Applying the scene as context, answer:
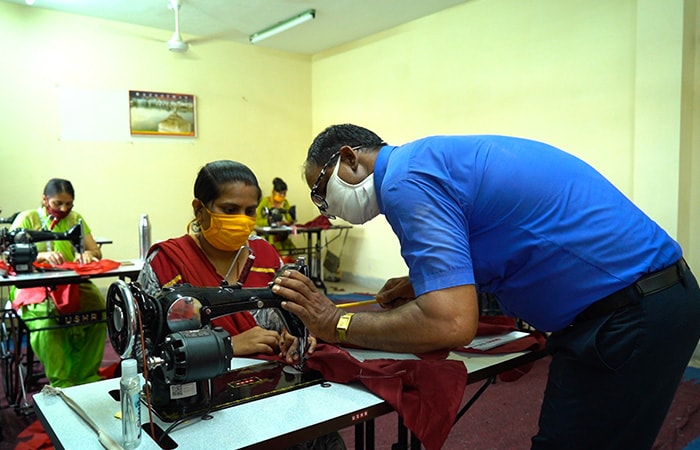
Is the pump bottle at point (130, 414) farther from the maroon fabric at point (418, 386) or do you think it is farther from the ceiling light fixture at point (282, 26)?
the ceiling light fixture at point (282, 26)

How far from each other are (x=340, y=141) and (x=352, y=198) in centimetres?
16

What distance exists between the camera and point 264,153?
731 cm

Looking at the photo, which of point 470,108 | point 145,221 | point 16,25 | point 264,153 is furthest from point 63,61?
point 470,108

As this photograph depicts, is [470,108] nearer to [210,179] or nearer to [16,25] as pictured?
[210,179]

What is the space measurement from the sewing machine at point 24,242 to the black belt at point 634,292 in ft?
10.2

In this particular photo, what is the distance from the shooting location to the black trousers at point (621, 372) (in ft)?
3.76

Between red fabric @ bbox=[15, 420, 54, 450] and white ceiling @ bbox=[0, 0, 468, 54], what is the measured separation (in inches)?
174

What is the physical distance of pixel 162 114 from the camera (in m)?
6.46

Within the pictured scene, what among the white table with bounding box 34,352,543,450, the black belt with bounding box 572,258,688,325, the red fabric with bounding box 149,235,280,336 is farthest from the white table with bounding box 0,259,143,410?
the black belt with bounding box 572,258,688,325

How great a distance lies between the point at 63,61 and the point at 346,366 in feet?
19.4

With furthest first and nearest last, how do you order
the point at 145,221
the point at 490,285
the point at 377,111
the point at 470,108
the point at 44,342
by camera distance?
the point at 377,111 < the point at 470,108 < the point at 145,221 < the point at 44,342 < the point at 490,285

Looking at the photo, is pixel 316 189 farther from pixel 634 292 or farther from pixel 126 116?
pixel 126 116

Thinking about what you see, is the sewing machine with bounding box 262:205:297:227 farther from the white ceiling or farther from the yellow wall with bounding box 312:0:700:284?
the white ceiling

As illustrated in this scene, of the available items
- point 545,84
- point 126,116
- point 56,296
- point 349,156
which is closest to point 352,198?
point 349,156
